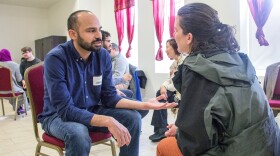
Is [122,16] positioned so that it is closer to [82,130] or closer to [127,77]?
[127,77]

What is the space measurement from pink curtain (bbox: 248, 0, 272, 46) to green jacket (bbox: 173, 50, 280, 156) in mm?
3041

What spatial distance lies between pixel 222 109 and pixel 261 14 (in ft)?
10.7

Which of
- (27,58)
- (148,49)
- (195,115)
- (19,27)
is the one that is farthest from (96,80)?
(19,27)

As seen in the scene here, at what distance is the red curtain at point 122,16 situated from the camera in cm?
591

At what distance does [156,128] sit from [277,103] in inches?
49.1

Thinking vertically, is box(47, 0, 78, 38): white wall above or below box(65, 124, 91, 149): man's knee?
above

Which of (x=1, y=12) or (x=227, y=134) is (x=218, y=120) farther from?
(x=1, y=12)

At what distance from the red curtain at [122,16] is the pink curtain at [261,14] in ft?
9.08

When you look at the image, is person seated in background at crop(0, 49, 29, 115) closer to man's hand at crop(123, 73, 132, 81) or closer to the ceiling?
man's hand at crop(123, 73, 132, 81)

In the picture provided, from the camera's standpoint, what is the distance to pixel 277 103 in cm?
270

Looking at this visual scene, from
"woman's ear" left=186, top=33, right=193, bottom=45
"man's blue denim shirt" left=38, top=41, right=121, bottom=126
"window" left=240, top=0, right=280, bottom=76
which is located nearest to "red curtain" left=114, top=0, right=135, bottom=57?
"window" left=240, top=0, right=280, bottom=76

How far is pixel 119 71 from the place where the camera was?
10.1 feet

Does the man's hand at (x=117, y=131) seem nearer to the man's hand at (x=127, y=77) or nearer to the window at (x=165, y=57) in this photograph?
the man's hand at (x=127, y=77)

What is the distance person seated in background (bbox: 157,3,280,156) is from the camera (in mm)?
895
